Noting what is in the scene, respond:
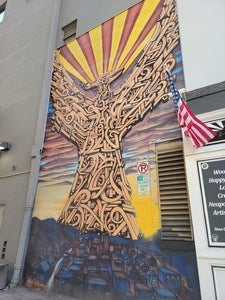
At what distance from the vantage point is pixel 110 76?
647 cm

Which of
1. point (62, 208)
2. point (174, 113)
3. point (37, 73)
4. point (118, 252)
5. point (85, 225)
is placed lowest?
point (118, 252)

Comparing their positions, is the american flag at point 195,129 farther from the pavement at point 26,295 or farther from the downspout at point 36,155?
the downspout at point 36,155

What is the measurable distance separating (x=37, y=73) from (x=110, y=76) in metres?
3.12

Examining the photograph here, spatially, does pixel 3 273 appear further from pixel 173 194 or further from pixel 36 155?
pixel 173 194

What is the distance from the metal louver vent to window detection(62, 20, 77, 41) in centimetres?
543

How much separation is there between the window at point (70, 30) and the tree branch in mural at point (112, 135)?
2.75 meters

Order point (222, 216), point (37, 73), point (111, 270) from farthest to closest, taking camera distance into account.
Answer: point (37, 73) < point (111, 270) < point (222, 216)

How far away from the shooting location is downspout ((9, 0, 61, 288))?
6180 mm

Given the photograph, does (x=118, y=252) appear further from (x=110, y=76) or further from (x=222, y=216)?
(x=110, y=76)

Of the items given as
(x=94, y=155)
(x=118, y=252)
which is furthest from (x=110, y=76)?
(x=118, y=252)

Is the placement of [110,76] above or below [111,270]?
above

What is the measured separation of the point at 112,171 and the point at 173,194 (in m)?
1.50

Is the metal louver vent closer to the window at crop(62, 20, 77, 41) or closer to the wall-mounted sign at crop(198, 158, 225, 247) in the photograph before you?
the wall-mounted sign at crop(198, 158, 225, 247)

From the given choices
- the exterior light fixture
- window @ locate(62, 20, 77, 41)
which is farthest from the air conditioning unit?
window @ locate(62, 20, 77, 41)
